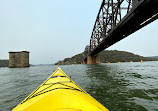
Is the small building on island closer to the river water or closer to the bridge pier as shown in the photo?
the bridge pier

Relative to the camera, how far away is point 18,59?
7194cm

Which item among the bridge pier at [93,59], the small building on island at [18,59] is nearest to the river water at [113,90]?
the bridge pier at [93,59]

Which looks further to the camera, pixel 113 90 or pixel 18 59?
pixel 18 59

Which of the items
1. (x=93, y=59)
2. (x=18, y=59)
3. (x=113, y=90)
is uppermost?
(x=18, y=59)

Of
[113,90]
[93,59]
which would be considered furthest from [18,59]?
[113,90]

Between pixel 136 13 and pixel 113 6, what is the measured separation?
19.4ft

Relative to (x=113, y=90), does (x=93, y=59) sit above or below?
above

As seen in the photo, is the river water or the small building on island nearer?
the river water

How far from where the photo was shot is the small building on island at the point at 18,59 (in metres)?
71.3

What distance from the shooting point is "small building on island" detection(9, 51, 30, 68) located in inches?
2808

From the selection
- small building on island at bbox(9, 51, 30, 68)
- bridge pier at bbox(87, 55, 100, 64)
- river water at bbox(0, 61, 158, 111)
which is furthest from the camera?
small building on island at bbox(9, 51, 30, 68)

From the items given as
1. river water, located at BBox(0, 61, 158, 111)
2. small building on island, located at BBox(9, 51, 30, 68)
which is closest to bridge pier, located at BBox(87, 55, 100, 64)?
river water, located at BBox(0, 61, 158, 111)

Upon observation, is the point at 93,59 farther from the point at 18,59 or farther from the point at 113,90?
the point at 18,59

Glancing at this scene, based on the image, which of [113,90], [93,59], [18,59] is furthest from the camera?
[18,59]
